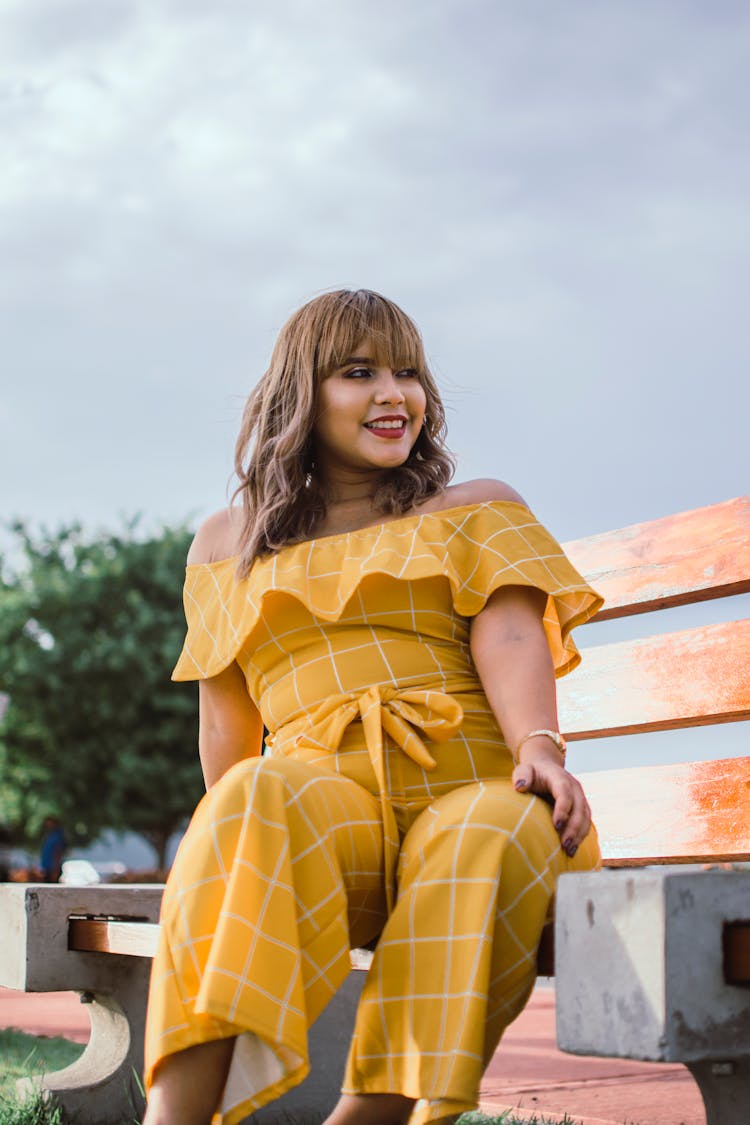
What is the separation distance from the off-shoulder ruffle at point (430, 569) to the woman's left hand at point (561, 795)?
0.37m

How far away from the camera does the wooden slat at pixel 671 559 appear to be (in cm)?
256

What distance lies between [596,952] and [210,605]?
1192mm

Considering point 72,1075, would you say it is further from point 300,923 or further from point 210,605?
point 300,923

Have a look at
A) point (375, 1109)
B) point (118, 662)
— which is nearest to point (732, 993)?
point (375, 1109)

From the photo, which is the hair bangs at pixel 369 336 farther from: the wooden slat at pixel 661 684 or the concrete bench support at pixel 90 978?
the concrete bench support at pixel 90 978

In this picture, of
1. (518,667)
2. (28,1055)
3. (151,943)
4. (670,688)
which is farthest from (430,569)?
(28,1055)

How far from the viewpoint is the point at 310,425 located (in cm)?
248

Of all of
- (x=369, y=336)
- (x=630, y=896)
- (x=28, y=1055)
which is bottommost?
(x=28, y=1055)

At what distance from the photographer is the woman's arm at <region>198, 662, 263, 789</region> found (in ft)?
8.11

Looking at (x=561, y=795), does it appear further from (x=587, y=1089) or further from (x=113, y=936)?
(x=587, y=1089)

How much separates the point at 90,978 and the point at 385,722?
1293 millimetres

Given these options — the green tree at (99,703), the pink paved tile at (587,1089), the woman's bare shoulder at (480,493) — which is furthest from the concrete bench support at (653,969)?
the green tree at (99,703)

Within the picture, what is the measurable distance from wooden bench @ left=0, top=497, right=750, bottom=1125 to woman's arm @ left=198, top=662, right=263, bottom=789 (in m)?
0.33

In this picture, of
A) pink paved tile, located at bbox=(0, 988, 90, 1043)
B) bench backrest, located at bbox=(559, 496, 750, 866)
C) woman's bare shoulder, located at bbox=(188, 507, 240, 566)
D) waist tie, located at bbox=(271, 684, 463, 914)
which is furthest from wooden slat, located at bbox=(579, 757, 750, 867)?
pink paved tile, located at bbox=(0, 988, 90, 1043)
